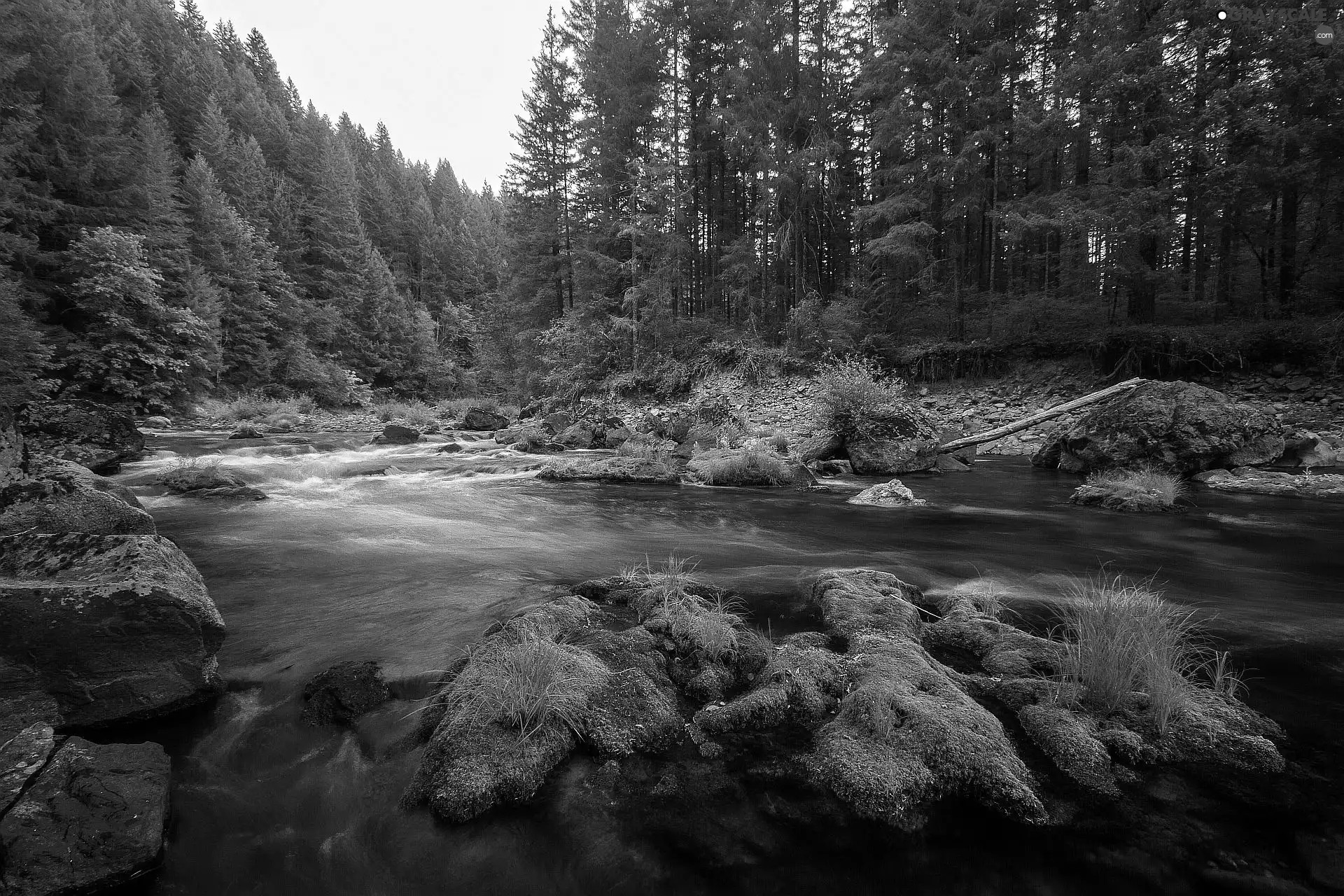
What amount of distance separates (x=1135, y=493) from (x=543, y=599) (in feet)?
29.5

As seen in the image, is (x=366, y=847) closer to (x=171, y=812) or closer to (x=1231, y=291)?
(x=171, y=812)

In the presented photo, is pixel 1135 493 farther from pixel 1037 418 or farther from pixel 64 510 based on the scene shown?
pixel 64 510

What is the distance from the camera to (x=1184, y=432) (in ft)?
31.2

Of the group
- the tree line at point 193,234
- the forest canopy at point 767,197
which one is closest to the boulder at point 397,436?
the forest canopy at point 767,197

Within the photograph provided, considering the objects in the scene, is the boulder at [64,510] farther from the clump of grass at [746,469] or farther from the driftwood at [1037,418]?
the driftwood at [1037,418]

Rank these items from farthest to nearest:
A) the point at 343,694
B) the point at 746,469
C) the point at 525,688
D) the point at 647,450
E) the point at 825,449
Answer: the point at 647,450, the point at 825,449, the point at 746,469, the point at 343,694, the point at 525,688

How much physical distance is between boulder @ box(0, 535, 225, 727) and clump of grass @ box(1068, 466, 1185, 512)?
10880mm

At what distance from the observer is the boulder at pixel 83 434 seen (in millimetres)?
10367

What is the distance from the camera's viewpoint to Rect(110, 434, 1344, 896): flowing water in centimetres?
216

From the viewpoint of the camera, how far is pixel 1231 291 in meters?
18.3

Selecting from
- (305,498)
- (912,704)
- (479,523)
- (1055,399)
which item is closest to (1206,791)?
(912,704)

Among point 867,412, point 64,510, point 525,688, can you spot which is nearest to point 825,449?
point 867,412

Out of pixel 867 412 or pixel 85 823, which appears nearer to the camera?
pixel 85 823

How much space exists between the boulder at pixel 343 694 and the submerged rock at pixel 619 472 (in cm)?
795
